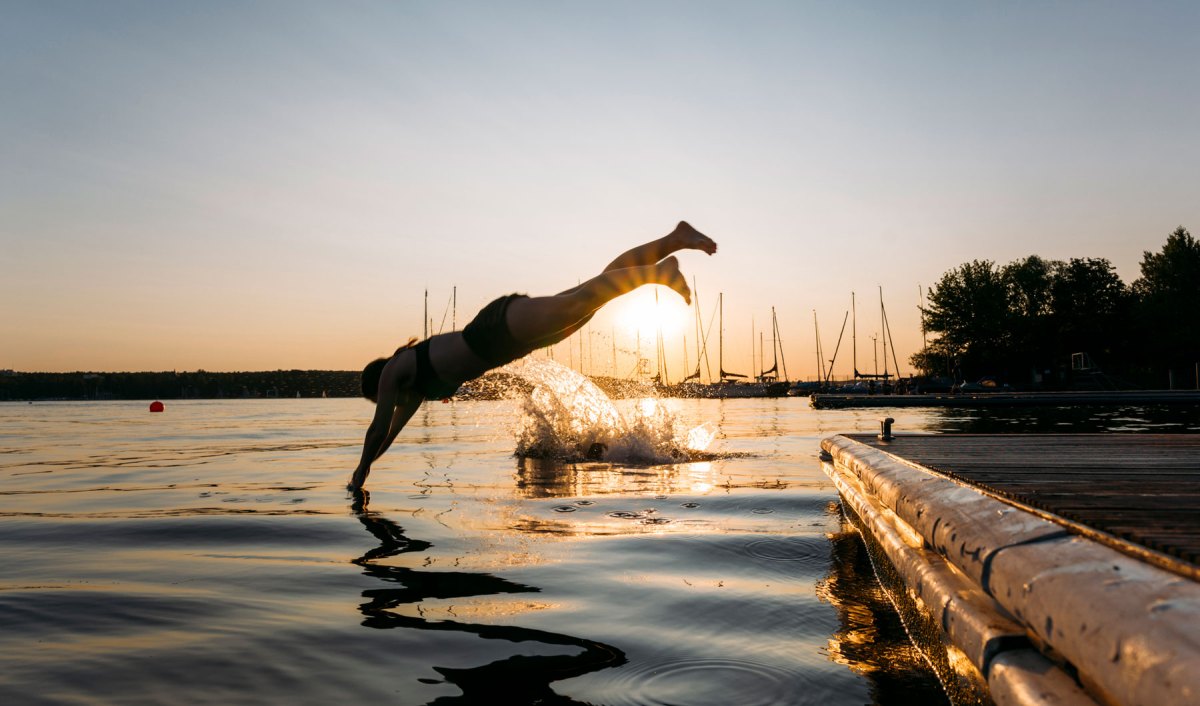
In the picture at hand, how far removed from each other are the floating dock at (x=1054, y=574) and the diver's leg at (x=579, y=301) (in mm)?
2124

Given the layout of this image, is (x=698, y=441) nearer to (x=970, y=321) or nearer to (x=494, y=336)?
(x=494, y=336)

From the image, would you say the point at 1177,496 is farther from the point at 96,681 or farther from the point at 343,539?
the point at 343,539

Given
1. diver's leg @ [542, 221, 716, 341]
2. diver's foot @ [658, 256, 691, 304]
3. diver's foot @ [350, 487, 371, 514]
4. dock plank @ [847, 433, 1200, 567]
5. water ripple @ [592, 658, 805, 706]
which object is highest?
diver's leg @ [542, 221, 716, 341]

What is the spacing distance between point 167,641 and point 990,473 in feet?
13.9

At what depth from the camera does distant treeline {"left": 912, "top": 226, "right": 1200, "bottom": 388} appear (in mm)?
65688

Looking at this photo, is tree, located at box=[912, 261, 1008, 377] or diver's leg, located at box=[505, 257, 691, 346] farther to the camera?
tree, located at box=[912, 261, 1008, 377]

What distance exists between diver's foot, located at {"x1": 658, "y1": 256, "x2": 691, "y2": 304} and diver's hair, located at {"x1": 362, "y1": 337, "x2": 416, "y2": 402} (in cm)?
301

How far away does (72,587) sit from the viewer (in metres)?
4.35

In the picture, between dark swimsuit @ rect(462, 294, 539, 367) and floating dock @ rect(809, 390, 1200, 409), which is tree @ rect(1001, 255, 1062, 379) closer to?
floating dock @ rect(809, 390, 1200, 409)

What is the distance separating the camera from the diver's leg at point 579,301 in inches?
230

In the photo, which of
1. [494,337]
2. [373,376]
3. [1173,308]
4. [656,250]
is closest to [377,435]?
[373,376]

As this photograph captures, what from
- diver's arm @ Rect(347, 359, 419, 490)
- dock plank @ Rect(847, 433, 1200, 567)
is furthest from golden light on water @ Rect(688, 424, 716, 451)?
diver's arm @ Rect(347, 359, 419, 490)

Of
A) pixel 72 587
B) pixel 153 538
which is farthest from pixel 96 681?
pixel 153 538

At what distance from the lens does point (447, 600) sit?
13.2 ft
